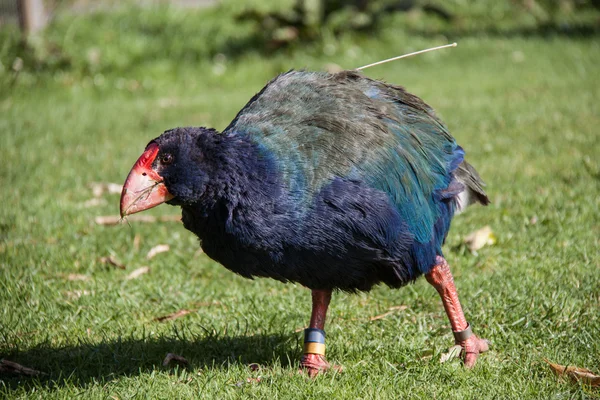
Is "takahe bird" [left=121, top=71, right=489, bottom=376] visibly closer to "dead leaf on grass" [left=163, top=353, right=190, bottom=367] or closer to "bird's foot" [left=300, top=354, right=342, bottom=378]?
"bird's foot" [left=300, top=354, right=342, bottom=378]

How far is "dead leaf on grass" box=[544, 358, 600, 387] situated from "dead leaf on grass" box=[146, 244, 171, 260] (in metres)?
2.24

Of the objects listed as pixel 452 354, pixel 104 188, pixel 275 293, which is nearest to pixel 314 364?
pixel 452 354

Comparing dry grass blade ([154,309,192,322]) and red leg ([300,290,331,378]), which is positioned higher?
red leg ([300,290,331,378])

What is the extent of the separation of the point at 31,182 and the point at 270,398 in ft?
11.4

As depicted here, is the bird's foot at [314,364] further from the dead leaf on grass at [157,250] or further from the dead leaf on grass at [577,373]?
the dead leaf on grass at [157,250]

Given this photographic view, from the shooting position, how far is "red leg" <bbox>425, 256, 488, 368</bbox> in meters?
2.92

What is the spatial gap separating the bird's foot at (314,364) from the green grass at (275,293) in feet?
0.18

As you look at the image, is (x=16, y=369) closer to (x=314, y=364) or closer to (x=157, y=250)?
(x=314, y=364)

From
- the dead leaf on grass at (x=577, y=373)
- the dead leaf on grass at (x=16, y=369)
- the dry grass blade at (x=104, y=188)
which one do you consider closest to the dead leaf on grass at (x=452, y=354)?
the dead leaf on grass at (x=577, y=373)

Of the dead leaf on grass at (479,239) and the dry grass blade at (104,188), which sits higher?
the dry grass blade at (104,188)

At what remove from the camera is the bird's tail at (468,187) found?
10.2ft

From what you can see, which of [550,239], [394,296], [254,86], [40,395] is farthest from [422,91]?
Result: [40,395]

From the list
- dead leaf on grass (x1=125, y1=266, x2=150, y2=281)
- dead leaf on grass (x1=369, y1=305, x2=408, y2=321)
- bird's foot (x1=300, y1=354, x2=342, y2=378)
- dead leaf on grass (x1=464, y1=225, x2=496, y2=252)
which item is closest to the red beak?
bird's foot (x1=300, y1=354, x2=342, y2=378)

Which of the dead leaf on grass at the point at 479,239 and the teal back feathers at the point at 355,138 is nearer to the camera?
the teal back feathers at the point at 355,138
